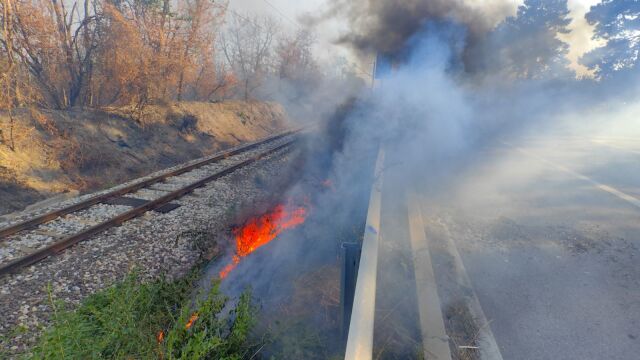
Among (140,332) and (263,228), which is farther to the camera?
(263,228)

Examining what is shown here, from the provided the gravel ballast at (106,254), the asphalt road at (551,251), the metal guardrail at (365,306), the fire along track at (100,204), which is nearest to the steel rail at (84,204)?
the fire along track at (100,204)

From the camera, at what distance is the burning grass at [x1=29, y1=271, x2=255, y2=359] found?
2086 mm

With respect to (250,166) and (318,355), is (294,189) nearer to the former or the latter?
(250,166)

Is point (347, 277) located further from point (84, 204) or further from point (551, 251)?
point (84, 204)

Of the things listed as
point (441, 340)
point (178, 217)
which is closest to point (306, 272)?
point (441, 340)

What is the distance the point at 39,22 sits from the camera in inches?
453

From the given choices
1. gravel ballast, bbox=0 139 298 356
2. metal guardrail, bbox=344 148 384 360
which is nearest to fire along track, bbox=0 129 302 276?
gravel ballast, bbox=0 139 298 356

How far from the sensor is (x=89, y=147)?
10.3 metres

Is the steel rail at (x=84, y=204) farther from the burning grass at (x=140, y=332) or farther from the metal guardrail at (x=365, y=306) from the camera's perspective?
the metal guardrail at (x=365, y=306)

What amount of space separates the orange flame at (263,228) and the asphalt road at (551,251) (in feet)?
7.43

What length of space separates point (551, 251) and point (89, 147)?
12094 mm

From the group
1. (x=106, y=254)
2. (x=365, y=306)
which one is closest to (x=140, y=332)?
(x=365, y=306)

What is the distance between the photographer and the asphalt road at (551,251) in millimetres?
2795

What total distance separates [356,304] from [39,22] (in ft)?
49.7
